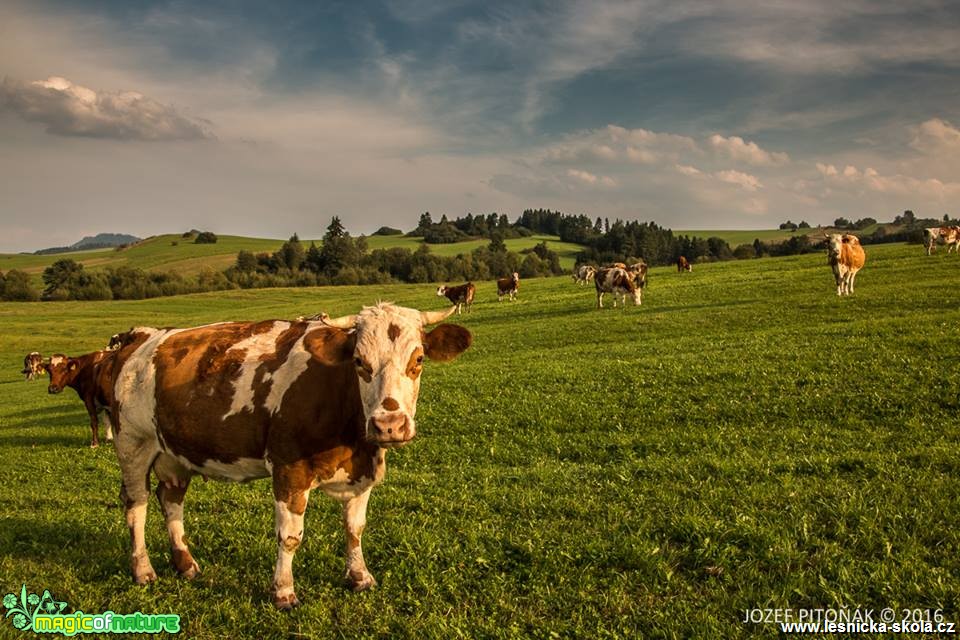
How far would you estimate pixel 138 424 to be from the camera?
22.9 feet

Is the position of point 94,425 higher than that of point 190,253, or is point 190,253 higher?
point 190,253

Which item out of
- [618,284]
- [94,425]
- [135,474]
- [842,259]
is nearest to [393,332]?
[135,474]

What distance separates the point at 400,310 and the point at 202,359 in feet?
8.43

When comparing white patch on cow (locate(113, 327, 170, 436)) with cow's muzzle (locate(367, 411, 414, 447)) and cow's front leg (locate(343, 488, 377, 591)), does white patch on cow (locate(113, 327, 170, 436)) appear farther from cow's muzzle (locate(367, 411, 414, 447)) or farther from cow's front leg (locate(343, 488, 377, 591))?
cow's muzzle (locate(367, 411, 414, 447))

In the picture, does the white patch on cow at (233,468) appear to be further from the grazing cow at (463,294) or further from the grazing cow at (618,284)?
the grazing cow at (463,294)

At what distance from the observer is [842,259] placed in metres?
29.9

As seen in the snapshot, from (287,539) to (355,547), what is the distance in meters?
0.78

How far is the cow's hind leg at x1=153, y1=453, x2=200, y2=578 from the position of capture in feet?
23.1

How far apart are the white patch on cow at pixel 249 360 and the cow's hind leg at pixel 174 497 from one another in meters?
1.44

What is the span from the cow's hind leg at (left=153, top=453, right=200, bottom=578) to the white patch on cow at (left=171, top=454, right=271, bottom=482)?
508 mm

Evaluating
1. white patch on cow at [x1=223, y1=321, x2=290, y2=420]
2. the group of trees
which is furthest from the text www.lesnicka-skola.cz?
the group of trees

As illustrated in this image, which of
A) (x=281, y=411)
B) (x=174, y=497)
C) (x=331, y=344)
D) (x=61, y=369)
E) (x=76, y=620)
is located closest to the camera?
(x=76, y=620)

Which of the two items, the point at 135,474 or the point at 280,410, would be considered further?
the point at 135,474

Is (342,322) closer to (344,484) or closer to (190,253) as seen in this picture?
(344,484)
